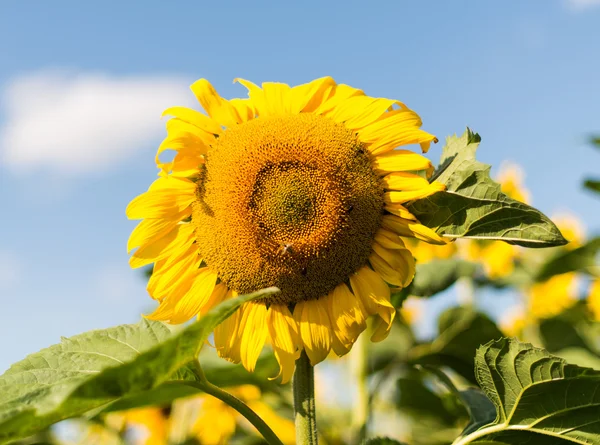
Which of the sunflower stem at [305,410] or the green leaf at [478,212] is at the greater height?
the green leaf at [478,212]

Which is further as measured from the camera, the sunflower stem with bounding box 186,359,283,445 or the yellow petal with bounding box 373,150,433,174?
the yellow petal with bounding box 373,150,433,174

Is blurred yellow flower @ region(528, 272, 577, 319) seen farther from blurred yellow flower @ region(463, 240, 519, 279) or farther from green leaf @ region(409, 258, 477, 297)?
green leaf @ region(409, 258, 477, 297)

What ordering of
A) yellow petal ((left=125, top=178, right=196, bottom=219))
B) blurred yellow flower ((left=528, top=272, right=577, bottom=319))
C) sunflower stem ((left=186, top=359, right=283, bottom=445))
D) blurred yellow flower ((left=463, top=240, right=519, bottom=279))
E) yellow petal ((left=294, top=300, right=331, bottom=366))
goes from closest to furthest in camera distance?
sunflower stem ((left=186, top=359, right=283, bottom=445)) < yellow petal ((left=294, top=300, right=331, bottom=366)) < yellow petal ((left=125, top=178, right=196, bottom=219)) < blurred yellow flower ((left=463, top=240, right=519, bottom=279)) < blurred yellow flower ((left=528, top=272, right=577, bottom=319))

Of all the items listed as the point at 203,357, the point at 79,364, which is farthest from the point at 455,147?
the point at 203,357

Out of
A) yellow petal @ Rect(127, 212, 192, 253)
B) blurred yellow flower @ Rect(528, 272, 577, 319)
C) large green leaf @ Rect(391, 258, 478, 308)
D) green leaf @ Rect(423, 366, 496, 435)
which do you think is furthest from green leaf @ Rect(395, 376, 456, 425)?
blurred yellow flower @ Rect(528, 272, 577, 319)

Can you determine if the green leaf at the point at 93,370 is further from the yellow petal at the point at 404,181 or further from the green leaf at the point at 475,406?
the green leaf at the point at 475,406

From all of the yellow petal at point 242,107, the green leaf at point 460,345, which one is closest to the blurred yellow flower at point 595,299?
the green leaf at point 460,345
